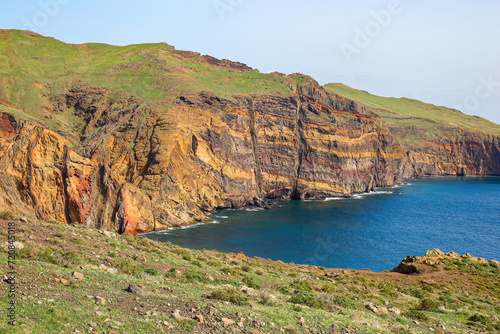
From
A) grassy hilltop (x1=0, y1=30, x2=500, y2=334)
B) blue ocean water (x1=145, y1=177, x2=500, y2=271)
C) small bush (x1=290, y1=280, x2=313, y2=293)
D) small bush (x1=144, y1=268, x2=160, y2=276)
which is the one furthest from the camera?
blue ocean water (x1=145, y1=177, x2=500, y2=271)

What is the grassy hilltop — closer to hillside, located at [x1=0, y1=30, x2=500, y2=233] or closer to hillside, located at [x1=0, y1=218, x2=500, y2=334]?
hillside, located at [x1=0, y1=218, x2=500, y2=334]

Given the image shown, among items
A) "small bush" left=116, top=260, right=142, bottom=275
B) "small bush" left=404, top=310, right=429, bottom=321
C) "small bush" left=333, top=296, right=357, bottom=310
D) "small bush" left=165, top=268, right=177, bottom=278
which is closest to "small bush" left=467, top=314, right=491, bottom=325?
"small bush" left=404, top=310, right=429, bottom=321

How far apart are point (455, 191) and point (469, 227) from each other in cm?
6786

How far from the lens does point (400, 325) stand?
76.3 ft

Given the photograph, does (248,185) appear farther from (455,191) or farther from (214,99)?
(455,191)

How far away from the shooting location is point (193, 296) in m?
21.0

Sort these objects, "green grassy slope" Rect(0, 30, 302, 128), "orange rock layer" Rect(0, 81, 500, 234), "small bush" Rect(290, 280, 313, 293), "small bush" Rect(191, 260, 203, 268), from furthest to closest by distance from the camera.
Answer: "green grassy slope" Rect(0, 30, 302, 128) → "orange rock layer" Rect(0, 81, 500, 234) → "small bush" Rect(191, 260, 203, 268) → "small bush" Rect(290, 280, 313, 293)

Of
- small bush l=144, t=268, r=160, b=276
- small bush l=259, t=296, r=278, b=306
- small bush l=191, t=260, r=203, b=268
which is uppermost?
small bush l=144, t=268, r=160, b=276

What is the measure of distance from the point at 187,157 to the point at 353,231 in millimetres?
44155

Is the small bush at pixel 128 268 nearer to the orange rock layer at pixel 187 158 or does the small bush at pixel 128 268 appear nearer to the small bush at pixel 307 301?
the small bush at pixel 307 301

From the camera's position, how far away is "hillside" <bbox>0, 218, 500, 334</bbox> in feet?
52.2

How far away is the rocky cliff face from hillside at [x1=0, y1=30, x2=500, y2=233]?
0.95ft

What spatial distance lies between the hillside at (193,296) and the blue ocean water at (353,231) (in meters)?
29.1

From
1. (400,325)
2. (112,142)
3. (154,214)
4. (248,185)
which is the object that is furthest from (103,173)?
(400,325)
